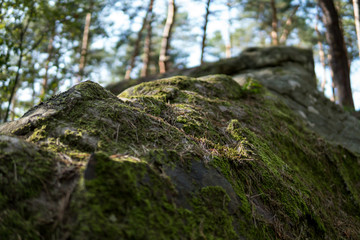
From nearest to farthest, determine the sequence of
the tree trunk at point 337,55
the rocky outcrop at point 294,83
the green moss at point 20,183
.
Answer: the green moss at point 20,183 → the rocky outcrop at point 294,83 → the tree trunk at point 337,55

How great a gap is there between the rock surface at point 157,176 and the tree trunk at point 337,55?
17.9ft

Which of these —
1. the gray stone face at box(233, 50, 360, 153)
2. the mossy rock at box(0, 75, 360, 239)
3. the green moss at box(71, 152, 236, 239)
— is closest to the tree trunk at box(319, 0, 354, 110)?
the gray stone face at box(233, 50, 360, 153)

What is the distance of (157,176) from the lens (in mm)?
1708

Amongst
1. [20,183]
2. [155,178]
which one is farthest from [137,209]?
[20,183]

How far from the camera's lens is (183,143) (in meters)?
2.23

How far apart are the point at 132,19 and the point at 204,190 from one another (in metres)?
15.6

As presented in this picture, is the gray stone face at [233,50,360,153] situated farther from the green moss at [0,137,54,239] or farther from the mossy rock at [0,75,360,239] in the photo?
the green moss at [0,137,54,239]

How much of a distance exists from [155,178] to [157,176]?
25mm

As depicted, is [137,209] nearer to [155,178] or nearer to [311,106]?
[155,178]

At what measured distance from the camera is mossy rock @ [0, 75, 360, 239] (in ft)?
4.57

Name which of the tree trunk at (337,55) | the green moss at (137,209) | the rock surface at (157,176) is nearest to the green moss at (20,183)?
the rock surface at (157,176)

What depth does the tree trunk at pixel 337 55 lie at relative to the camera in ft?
26.9

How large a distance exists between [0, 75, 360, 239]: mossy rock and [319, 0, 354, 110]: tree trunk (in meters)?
5.61

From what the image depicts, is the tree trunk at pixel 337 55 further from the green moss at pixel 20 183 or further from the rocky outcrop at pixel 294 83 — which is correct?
the green moss at pixel 20 183
